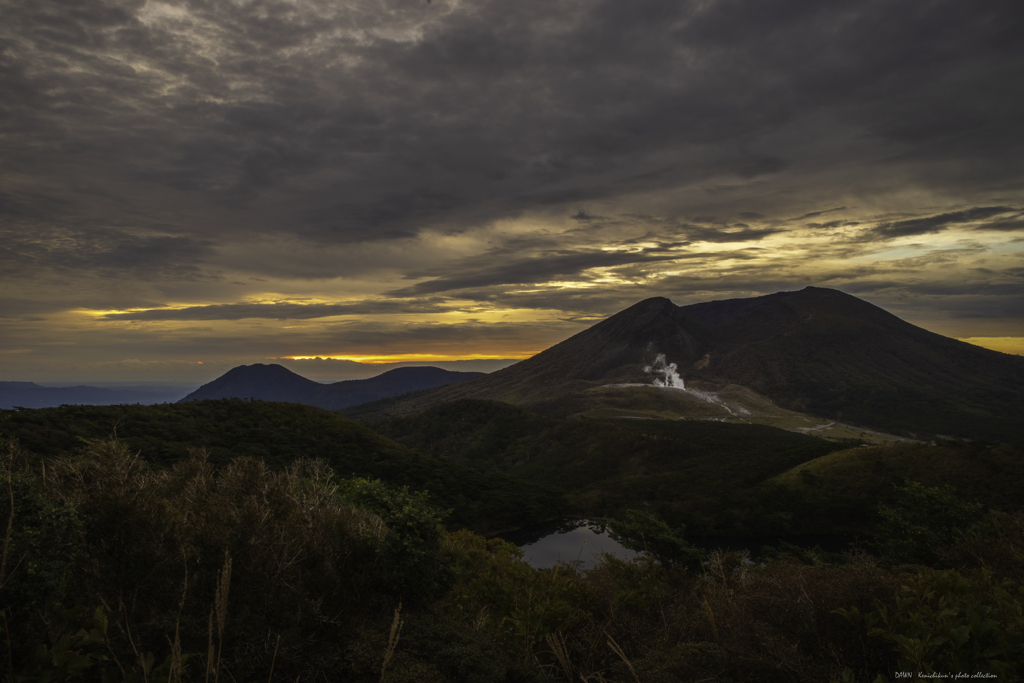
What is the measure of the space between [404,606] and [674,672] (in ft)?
23.9

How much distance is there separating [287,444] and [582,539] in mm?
54767

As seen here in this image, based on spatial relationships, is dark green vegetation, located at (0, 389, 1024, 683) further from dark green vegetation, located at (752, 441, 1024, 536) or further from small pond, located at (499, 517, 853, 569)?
dark green vegetation, located at (752, 441, 1024, 536)

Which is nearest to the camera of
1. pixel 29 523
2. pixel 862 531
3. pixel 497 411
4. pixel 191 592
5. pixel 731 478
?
pixel 29 523

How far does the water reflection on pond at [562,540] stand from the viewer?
69.0 m

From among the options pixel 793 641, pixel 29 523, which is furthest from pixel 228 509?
pixel 793 641

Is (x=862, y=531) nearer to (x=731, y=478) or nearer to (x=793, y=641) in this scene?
(x=731, y=478)

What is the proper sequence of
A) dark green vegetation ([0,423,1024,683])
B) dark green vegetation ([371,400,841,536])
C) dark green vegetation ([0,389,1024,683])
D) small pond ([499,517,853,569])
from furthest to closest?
dark green vegetation ([371,400,841,536]) < small pond ([499,517,853,569]) < dark green vegetation ([0,423,1024,683]) < dark green vegetation ([0,389,1024,683])

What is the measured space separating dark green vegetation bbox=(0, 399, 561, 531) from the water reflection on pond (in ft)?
11.1

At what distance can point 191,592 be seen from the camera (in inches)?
405

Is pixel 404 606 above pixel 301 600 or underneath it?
underneath

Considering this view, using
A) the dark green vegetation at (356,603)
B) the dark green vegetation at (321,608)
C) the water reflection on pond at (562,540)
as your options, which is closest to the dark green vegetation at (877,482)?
the water reflection on pond at (562,540)

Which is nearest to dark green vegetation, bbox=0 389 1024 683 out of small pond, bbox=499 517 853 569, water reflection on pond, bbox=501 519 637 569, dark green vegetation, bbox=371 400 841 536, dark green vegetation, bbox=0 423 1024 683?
dark green vegetation, bbox=0 423 1024 683

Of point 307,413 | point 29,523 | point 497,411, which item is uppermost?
point 29,523

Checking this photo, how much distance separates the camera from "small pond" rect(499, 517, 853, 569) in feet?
241
